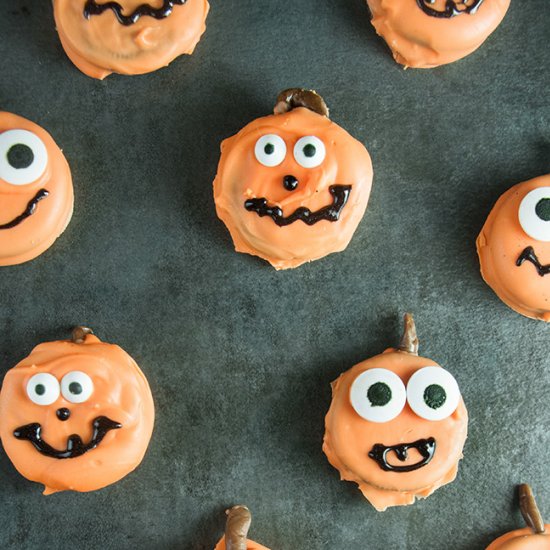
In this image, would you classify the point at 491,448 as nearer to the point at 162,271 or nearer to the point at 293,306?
the point at 293,306

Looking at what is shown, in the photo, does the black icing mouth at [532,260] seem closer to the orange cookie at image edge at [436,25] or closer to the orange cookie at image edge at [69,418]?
the orange cookie at image edge at [436,25]

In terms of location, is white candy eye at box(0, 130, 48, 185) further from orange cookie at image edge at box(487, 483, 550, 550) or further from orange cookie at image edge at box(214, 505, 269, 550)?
orange cookie at image edge at box(487, 483, 550, 550)

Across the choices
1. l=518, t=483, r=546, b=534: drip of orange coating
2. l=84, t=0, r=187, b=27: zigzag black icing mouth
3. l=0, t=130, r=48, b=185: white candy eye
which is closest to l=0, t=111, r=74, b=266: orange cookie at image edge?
l=0, t=130, r=48, b=185: white candy eye

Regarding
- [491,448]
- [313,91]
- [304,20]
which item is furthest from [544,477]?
[304,20]

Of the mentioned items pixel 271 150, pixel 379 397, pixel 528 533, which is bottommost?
pixel 528 533

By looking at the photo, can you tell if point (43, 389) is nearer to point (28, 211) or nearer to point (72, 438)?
point (72, 438)

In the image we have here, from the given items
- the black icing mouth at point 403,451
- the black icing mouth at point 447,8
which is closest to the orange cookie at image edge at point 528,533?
the black icing mouth at point 403,451

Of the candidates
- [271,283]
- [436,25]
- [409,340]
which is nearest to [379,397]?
[409,340]

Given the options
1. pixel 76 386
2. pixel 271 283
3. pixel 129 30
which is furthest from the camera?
pixel 271 283
